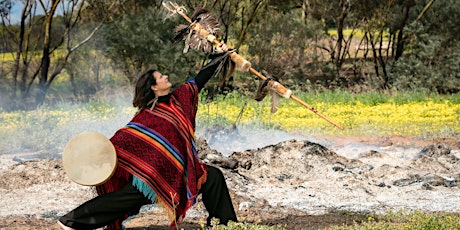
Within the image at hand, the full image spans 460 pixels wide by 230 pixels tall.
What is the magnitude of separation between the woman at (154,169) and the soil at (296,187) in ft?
2.86

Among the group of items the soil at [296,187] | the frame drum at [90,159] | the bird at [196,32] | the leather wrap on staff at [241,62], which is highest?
the bird at [196,32]

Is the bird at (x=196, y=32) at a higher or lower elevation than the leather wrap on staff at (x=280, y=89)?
higher

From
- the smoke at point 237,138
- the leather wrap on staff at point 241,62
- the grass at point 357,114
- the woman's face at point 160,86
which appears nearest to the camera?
the woman's face at point 160,86

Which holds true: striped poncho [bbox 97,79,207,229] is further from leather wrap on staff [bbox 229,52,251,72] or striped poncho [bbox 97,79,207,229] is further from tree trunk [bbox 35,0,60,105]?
tree trunk [bbox 35,0,60,105]

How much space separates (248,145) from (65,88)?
1295 cm

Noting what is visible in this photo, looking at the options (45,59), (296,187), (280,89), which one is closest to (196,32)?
(280,89)

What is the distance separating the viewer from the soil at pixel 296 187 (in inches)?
255

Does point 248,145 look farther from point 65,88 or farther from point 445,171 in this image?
point 65,88

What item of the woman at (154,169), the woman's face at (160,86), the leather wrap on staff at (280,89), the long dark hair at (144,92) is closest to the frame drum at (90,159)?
the woman at (154,169)

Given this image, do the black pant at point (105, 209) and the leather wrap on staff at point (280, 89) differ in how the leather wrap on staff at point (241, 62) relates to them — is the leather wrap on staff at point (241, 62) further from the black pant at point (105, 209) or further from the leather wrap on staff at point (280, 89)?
the black pant at point (105, 209)

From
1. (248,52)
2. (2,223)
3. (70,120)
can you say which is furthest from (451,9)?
(2,223)

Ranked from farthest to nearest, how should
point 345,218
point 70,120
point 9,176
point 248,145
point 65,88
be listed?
point 65,88, point 70,120, point 248,145, point 9,176, point 345,218

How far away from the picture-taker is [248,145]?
34.2ft

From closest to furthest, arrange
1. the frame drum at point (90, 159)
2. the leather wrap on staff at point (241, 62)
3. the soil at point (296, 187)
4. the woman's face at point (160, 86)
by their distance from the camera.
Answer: the frame drum at point (90, 159), the woman's face at point (160, 86), the leather wrap on staff at point (241, 62), the soil at point (296, 187)
